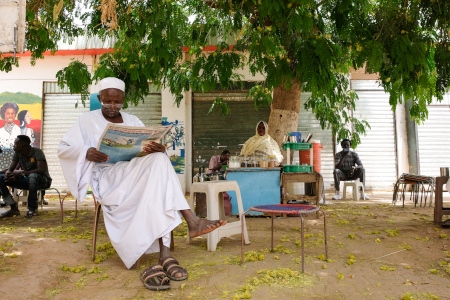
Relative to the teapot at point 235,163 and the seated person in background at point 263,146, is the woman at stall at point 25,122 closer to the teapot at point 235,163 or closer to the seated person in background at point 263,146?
the seated person in background at point 263,146

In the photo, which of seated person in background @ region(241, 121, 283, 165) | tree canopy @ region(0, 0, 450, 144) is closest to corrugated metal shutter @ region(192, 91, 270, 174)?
seated person in background @ region(241, 121, 283, 165)

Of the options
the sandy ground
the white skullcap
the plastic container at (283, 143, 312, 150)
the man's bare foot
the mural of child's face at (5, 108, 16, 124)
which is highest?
the mural of child's face at (5, 108, 16, 124)

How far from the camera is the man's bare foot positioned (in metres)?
3.23

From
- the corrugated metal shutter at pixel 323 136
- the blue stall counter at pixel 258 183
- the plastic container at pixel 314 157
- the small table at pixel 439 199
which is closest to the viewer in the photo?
the small table at pixel 439 199

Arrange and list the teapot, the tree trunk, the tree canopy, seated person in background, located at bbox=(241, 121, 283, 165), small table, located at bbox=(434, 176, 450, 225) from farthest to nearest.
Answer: the tree trunk → seated person in background, located at bbox=(241, 121, 283, 165) → the teapot → small table, located at bbox=(434, 176, 450, 225) → the tree canopy

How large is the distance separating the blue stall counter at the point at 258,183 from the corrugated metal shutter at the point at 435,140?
8.26 metres

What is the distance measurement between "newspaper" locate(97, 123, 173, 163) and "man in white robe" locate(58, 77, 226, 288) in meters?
0.07

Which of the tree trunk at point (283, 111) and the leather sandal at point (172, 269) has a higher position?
the tree trunk at point (283, 111)

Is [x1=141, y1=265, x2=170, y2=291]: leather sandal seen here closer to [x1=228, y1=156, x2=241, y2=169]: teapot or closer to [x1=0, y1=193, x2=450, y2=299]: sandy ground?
[x1=0, y1=193, x2=450, y2=299]: sandy ground

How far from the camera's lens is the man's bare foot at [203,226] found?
323cm

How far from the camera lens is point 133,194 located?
3250 mm

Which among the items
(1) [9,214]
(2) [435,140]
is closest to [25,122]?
(1) [9,214]

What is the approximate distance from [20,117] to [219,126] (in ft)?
20.0

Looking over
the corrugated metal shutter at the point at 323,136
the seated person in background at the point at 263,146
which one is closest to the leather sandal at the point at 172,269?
the seated person in background at the point at 263,146
